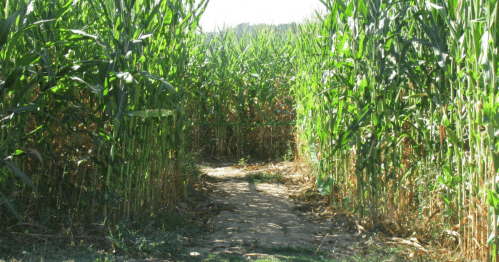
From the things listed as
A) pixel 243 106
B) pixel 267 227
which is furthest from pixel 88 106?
pixel 243 106

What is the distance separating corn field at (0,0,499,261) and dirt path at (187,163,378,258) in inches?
13.2

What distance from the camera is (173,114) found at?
3.50m

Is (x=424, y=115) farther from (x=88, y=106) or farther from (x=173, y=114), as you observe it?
(x=88, y=106)

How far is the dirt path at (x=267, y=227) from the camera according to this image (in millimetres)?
3418

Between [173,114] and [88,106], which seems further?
[88,106]

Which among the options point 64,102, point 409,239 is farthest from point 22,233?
point 409,239

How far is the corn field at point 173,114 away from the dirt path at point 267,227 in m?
0.34

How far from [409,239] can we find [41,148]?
2954mm

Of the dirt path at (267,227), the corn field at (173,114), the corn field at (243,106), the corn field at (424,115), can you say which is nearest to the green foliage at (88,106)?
the corn field at (173,114)

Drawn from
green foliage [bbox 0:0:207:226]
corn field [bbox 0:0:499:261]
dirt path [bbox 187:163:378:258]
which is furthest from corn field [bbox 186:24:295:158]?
green foliage [bbox 0:0:207:226]

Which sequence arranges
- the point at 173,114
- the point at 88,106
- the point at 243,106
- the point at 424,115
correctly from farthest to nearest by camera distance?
the point at 243,106 < the point at 424,115 < the point at 88,106 < the point at 173,114

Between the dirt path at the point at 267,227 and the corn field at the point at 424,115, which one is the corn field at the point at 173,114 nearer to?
the corn field at the point at 424,115

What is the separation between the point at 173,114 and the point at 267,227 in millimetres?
1349

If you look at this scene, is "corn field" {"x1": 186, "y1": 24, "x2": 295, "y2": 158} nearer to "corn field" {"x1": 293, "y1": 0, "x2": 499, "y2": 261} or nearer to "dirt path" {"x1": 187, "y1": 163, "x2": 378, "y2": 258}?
"dirt path" {"x1": 187, "y1": 163, "x2": 378, "y2": 258}
